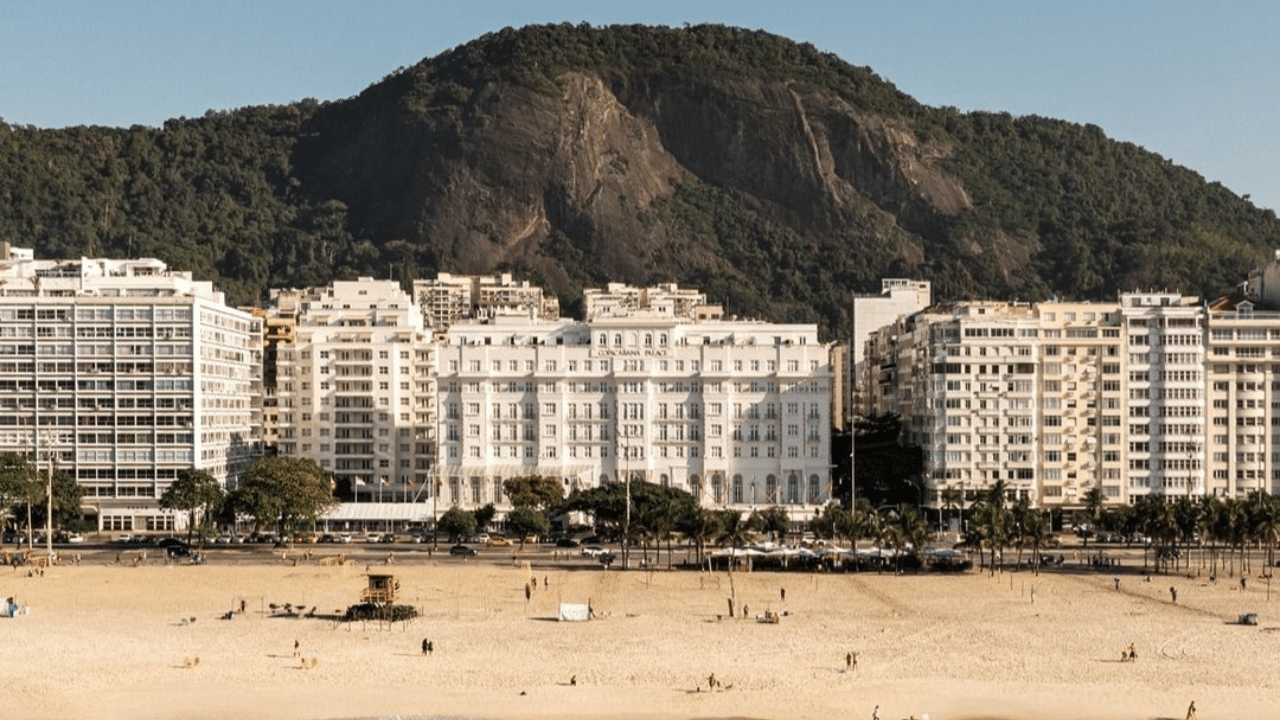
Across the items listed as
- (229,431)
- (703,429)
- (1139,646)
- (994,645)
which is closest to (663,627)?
(994,645)

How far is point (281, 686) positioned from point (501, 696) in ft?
30.8

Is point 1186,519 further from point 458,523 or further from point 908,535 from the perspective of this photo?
point 458,523

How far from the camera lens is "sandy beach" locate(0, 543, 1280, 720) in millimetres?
72750

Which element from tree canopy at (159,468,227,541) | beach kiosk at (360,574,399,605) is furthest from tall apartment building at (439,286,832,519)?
beach kiosk at (360,574,399,605)

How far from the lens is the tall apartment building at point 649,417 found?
530 feet

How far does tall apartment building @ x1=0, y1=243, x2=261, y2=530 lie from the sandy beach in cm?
3564

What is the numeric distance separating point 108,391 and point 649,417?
46.5 metres

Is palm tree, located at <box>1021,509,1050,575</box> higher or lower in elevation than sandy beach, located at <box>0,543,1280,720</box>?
higher

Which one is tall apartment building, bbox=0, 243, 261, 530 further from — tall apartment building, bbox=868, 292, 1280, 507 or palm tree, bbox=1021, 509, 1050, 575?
palm tree, bbox=1021, 509, 1050, 575

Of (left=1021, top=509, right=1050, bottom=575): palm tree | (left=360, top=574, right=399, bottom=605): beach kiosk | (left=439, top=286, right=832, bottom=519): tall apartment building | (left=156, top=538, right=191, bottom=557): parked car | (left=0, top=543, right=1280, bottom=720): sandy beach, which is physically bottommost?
(left=0, top=543, right=1280, bottom=720): sandy beach

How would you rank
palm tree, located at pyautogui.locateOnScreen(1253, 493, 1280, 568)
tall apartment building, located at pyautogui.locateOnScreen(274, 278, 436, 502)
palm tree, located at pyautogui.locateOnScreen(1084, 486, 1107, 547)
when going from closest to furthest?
palm tree, located at pyautogui.locateOnScreen(1253, 493, 1280, 568), palm tree, located at pyautogui.locateOnScreen(1084, 486, 1107, 547), tall apartment building, located at pyautogui.locateOnScreen(274, 278, 436, 502)

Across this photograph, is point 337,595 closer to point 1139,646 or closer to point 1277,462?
point 1139,646

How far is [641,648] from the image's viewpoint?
281 ft

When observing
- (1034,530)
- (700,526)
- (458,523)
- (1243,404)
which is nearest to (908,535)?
(1034,530)
